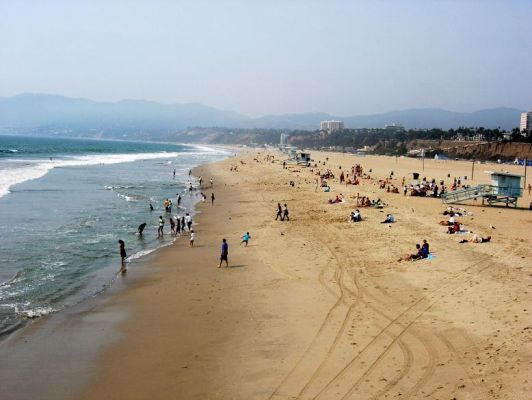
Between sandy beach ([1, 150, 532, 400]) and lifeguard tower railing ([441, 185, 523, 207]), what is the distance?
7.77 m

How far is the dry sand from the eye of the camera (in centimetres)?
905

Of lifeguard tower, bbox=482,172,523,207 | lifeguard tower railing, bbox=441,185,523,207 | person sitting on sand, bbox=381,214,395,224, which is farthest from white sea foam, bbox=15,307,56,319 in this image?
lifeguard tower, bbox=482,172,523,207

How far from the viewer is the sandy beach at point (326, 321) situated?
29.8 feet

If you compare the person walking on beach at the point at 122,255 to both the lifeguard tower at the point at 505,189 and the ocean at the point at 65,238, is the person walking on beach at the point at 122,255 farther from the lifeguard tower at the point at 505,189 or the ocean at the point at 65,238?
the lifeguard tower at the point at 505,189

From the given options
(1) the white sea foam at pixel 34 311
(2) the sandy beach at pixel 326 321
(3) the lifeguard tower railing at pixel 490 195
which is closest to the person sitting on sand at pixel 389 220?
(2) the sandy beach at pixel 326 321

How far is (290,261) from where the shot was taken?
18781 mm

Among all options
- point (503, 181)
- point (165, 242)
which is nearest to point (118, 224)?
point (165, 242)

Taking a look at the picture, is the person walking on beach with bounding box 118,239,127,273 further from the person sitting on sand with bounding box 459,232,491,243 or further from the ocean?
the person sitting on sand with bounding box 459,232,491,243

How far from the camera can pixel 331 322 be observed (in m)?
12.1

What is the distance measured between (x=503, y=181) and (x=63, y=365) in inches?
1127

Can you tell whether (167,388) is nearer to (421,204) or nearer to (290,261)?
(290,261)

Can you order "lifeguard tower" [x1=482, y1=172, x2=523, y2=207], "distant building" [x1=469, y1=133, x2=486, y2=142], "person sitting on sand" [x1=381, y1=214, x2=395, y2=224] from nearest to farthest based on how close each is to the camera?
"person sitting on sand" [x1=381, y1=214, x2=395, y2=224], "lifeguard tower" [x1=482, y1=172, x2=523, y2=207], "distant building" [x1=469, y1=133, x2=486, y2=142]

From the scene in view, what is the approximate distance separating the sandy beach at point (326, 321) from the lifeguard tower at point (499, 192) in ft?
25.6

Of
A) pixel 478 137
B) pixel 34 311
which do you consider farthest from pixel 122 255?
pixel 478 137
